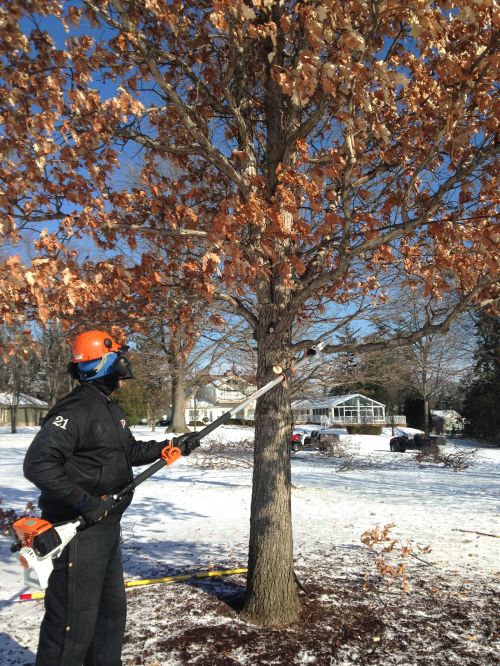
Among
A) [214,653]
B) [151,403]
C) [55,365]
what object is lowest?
[214,653]

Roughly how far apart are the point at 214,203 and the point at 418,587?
4122mm

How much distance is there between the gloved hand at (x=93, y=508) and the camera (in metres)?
2.59

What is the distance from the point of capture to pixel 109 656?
2885 mm

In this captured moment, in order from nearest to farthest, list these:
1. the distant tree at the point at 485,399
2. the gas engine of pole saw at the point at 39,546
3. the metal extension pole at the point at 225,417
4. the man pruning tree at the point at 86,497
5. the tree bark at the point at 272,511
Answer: the gas engine of pole saw at the point at 39,546, the man pruning tree at the point at 86,497, the metal extension pole at the point at 225,417, the tree bark at the point at 272,511, the distant tree at the point at 485,399

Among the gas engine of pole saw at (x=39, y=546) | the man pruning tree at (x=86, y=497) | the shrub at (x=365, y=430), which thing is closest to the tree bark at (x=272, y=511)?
the man pruning tree at (x=86, y=497)

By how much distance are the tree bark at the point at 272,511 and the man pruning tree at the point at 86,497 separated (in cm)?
132

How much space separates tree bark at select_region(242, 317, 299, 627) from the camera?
155 inches

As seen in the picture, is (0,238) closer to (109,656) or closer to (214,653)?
(109,656)

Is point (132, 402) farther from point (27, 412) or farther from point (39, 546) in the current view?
point (39, 546)

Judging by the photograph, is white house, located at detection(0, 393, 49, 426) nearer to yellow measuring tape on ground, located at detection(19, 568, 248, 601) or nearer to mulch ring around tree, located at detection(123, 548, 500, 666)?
yellow measuring tape on ground, located at detection(19, 568, 248, 601)

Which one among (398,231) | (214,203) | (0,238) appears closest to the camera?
(398,231)

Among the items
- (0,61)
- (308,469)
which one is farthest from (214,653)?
(308,469)

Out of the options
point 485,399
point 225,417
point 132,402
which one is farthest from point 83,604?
point 132,402

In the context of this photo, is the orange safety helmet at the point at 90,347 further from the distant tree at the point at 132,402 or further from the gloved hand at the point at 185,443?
the distant tree at the point at 132,402
